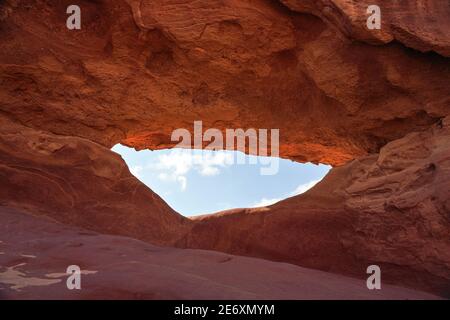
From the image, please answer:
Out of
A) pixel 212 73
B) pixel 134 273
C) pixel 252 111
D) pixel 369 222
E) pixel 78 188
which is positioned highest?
pixel 212 73

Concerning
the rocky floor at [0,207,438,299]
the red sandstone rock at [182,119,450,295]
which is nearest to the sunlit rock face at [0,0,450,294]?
the red sandstone rock at [182,119,450,295]

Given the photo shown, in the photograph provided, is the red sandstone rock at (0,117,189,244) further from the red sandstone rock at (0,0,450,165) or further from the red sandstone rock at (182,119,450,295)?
the red sandstone rock at (0,0,450,165)

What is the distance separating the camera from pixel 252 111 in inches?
300

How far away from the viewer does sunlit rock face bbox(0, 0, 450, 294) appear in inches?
189

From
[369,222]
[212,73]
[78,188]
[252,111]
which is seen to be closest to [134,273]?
[78,188]

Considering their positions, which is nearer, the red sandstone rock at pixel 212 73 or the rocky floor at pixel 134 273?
the rocky floor at pixel 134 273

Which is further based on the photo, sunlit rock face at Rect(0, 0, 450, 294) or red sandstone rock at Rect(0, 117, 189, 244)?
red sandstone rock at Rect(0, 117, 189, 244)

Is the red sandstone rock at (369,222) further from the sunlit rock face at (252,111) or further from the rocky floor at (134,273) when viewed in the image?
the rocky floor at (134,273)

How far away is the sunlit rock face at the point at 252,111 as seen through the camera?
189 inches

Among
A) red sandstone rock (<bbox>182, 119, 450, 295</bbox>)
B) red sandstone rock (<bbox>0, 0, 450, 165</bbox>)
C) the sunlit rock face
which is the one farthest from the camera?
red sandstone rock (<bbox>0, 0, 450, 165</bbox>)

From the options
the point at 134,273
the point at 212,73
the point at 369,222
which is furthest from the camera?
the point at 212,73

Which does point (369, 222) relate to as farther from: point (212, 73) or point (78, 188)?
point (212, 73)

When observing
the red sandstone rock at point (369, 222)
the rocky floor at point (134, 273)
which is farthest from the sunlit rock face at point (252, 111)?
the rocky floor at point (134, 273)

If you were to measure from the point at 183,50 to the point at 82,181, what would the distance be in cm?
265
